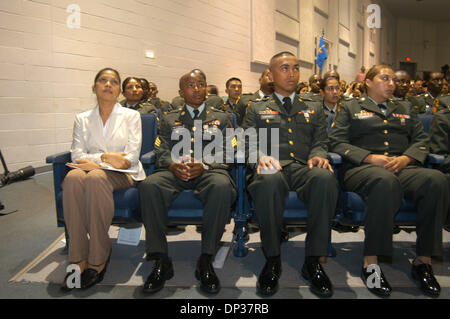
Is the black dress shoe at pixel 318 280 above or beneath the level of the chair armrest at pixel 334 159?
beneath

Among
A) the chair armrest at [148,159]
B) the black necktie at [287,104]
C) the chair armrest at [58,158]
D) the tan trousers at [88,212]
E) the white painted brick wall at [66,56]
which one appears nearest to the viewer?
the tan trousers at [88,212]

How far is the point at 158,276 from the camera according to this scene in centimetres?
177

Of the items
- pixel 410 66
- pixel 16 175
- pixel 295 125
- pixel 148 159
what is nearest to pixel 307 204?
pixel 295 125

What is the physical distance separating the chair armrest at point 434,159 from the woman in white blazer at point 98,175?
5.69 ft

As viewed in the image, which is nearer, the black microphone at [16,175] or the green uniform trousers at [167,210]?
the green uniform trousers at [167,210]

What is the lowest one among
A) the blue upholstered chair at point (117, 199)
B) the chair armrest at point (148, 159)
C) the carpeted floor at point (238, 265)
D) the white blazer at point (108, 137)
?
the carpeted floor at point (238, 265)

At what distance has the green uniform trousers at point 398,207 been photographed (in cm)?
173

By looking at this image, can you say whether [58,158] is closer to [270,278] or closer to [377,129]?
[270,278]

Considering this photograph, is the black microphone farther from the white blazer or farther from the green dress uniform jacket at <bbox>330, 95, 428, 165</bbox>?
the green dress uniform jacket at <bbox>330, 95, 428, 165</bbox>

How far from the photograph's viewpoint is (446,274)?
1910 mm

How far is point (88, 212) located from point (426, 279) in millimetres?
1820

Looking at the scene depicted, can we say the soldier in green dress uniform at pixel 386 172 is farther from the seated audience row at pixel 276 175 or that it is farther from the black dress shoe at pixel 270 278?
the black dress shoe at pixel 270 278

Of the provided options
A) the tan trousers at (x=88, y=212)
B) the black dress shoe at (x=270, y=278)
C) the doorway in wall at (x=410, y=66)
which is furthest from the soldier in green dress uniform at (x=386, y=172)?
the doorway in wall at (x=410, y=66)
